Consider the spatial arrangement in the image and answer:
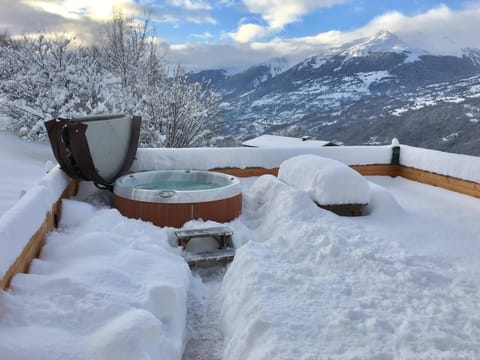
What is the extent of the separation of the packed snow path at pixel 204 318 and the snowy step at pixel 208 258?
0.09m

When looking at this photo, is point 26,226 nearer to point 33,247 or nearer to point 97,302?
point 33,247

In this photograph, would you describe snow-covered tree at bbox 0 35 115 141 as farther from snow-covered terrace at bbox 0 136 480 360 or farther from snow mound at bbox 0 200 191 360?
snow mound at bbox 0 200 191 360

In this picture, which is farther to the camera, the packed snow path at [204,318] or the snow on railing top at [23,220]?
the packed snow path at [204,318]

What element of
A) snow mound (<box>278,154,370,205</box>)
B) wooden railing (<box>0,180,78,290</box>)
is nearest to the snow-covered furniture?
snow mound (<box>278,154,370,205</box>)

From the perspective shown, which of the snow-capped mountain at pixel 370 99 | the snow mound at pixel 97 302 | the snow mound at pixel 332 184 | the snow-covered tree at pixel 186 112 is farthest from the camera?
the snow-capped mountain at pixel 370 99

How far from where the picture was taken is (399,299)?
236 centimetres

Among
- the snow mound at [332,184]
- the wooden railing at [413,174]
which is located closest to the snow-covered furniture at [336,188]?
the snow mound at [332,184]

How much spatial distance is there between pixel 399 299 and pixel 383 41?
465ft

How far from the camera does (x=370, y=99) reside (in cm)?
4944

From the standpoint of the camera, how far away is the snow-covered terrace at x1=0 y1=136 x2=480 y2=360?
1.85 m

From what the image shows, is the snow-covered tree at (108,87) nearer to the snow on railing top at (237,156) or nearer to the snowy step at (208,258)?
the snow on railing top at (237,156)

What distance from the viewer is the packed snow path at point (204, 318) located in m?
2.29

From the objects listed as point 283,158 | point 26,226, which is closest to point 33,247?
point 26,226

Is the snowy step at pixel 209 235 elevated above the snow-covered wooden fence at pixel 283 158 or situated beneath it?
situated beneath
